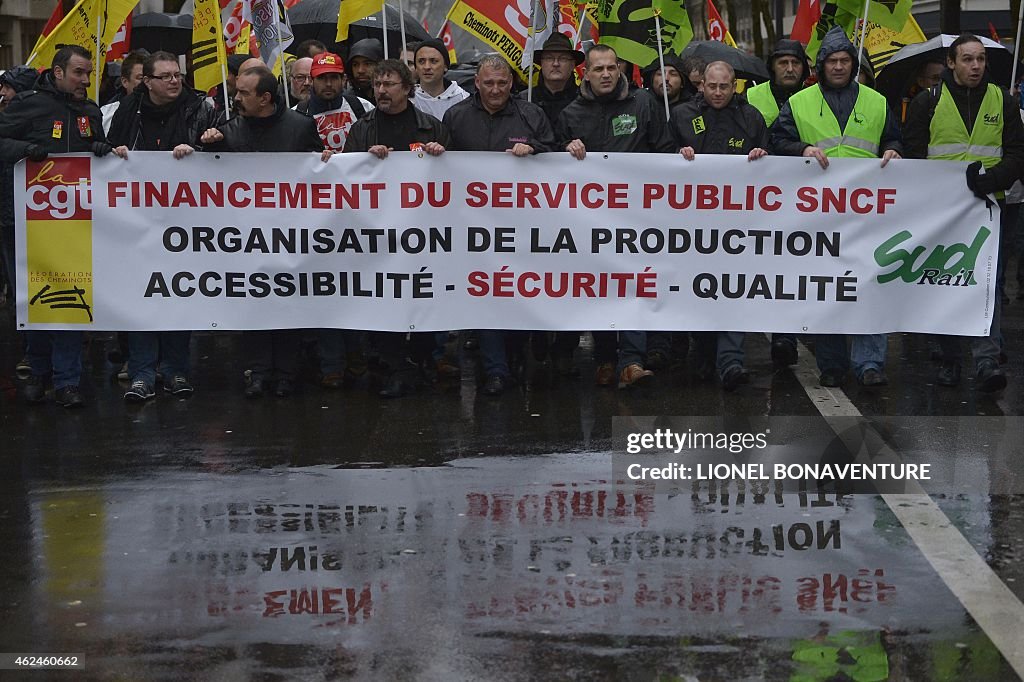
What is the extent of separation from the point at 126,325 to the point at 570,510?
404cm

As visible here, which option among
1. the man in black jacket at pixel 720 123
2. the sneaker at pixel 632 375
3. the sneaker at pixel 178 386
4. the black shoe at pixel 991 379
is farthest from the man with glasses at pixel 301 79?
the black shoe at pixel 991 379

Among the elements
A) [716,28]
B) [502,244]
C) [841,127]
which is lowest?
[502,244]

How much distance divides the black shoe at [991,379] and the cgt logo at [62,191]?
539 centimetres

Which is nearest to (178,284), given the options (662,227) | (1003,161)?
(662,227)

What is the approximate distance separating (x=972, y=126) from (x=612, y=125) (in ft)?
7.07

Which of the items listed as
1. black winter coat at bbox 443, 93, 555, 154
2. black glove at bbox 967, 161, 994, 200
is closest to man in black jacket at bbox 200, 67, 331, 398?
black winter coat at bbox 443, 93, 555, 154

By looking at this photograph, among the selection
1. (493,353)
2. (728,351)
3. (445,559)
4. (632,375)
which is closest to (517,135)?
(493,353)

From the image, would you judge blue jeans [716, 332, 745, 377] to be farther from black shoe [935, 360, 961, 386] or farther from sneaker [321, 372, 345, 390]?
sneaker [321, 372, 345, 390]

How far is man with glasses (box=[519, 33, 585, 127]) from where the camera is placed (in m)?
11.3

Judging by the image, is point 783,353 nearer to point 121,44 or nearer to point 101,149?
point 101,149

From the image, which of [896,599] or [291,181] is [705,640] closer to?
[896,599]

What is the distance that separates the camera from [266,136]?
994cm

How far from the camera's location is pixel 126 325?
9.85 meters

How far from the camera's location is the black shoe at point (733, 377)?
31.8 feet
